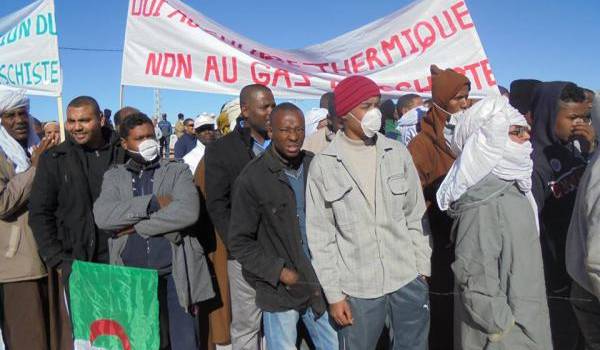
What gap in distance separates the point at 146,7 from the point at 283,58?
1.37 metres

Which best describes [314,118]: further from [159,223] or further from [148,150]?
[159,223]

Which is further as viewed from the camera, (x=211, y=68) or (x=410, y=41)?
(x=410, y=41)

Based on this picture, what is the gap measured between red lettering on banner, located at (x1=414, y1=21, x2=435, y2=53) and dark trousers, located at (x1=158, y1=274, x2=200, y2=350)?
314 cm

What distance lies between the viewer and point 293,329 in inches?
116

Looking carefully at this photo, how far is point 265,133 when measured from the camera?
367 centimetres

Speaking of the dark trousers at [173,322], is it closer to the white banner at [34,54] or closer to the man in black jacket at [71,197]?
the man in black jacket at [71,197]

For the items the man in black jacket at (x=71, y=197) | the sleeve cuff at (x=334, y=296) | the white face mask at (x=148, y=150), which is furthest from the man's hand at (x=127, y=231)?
Answer: the sleeve cuff at (x=334, y=296)

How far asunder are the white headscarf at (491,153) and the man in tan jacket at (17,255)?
2.89 meters

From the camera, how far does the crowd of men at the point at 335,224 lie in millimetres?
2410

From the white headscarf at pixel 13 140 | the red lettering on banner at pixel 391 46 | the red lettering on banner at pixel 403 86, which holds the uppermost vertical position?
the red lettering on banner at pixel 391 46

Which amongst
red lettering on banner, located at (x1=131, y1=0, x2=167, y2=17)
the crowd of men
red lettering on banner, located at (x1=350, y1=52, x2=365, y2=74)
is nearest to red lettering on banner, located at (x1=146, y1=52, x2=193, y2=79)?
red lettering on banner, located at (x1=131, y1=0, x2=167, y2=17)

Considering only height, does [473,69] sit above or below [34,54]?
below

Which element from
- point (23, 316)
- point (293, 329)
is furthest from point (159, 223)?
point (23, 316)

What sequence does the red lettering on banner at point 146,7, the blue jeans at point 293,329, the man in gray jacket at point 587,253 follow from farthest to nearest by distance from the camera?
the red lettering on banner at point 146,7 < the blue jeans at point 293,329 < the man in gray jacket at point 587,253
